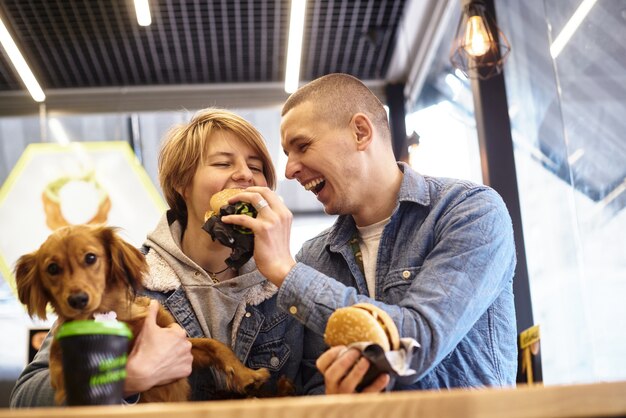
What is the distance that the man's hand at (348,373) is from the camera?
1.37m

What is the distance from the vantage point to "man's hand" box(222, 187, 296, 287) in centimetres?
180

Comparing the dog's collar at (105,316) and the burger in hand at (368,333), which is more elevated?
the dog's collar at (105,316)

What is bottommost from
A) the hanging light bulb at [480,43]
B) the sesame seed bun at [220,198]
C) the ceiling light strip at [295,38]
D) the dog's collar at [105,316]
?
the dog's collar at [105,316]

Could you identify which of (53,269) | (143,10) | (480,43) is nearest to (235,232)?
(53,269)

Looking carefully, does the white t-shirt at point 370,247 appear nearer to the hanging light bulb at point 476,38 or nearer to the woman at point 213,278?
the woman at point 213,278

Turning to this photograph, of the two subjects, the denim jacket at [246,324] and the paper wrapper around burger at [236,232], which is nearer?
the paper wrapper around burger at [236,232]

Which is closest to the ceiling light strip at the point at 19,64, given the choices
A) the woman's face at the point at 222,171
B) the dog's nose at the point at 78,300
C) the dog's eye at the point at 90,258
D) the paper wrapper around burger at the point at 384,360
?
the woman's face at the point at 222,171

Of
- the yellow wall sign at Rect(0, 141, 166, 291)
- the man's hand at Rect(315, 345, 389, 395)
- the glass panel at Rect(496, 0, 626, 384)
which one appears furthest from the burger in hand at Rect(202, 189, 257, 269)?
the yellow wall sign at Rect(0, 141, 166, 291)

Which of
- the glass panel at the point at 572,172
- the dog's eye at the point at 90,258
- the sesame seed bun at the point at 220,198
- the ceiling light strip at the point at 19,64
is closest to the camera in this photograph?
the dog's eye at the point at 90,258

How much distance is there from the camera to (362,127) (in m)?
2.46

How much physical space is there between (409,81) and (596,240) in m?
3.97

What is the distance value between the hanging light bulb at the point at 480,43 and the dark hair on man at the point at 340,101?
164 centimetres

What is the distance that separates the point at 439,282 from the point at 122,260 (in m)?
0.76

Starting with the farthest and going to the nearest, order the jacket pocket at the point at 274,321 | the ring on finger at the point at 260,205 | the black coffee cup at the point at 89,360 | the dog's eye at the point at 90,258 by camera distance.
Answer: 1. the jacket pocket at the point at 274,321
2. the ring on finger at the point at 260,205
3. the dog's eye at the point at 90,258
4. the black coffee cup at the point at 89,360
